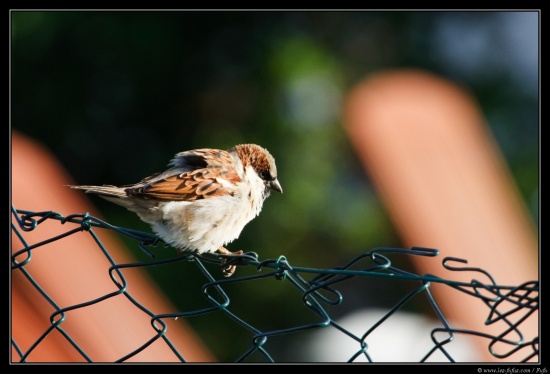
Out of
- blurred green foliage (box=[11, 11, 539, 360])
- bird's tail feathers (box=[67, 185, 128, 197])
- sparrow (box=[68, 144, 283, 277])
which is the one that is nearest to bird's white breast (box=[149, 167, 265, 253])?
sparrow (box=[68, 144, 283, 277])

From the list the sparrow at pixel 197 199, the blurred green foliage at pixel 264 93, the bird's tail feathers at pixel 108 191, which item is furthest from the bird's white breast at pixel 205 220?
the blurred green foliage at pixel 264 93

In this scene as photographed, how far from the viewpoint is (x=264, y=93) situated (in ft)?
21.3

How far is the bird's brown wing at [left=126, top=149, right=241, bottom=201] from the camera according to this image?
3004mm

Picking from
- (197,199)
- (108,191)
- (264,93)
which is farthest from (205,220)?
(264,93)

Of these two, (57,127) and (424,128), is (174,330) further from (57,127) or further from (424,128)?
(57,127)

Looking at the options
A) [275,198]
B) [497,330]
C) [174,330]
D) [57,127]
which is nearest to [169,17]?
[57,127]

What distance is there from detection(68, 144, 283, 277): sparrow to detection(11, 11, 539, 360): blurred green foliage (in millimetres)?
2623

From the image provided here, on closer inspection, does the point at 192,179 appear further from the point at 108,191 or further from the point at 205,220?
the point at 108,191

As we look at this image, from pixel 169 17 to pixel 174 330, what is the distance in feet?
9.82

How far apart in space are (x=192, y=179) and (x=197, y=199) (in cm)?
10

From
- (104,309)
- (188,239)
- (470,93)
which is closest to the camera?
(188,239)

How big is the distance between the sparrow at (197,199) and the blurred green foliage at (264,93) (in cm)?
262

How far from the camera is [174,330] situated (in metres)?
4.89

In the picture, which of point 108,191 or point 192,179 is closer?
point 108,191
